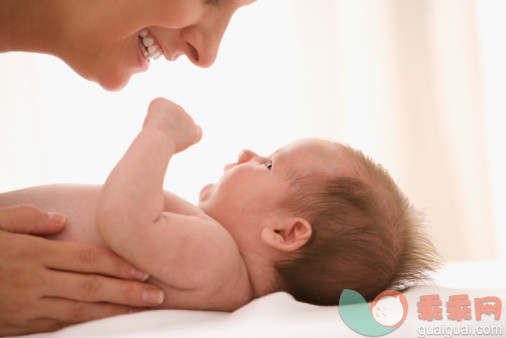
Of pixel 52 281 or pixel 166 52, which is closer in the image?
pixel 52 281

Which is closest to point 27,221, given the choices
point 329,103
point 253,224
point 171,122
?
point 171,122

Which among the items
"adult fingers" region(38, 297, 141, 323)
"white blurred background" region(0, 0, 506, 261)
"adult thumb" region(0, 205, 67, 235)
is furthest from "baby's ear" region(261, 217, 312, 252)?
"white blurred background" region(0, 0, 506, 261)

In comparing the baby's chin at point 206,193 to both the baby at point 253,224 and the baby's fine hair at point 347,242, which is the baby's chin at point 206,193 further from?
the baby's fine hair at point 347,242

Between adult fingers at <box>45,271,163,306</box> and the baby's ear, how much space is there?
28cm

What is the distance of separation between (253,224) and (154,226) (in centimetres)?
27

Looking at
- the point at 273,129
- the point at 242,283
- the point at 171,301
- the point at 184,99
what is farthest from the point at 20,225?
the point at 273,129

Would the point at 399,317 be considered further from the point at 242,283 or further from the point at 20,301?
the point at 20,301

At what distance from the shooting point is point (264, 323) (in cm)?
81

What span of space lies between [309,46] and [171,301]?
1.86 metres

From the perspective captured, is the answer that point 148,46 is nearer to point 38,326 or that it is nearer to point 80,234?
point 80,234

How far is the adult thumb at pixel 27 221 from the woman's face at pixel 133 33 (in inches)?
19.4

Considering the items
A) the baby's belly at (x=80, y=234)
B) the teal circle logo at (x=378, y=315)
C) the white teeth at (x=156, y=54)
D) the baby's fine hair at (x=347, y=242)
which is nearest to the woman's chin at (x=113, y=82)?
the white teeth at (x=156, y=54)

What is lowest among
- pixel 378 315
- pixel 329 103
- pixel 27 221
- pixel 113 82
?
pixel 378 315

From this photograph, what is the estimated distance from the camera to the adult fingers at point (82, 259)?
0.91 meters
